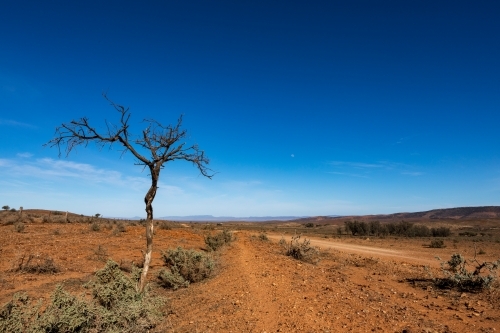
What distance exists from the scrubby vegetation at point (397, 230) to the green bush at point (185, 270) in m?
33.2

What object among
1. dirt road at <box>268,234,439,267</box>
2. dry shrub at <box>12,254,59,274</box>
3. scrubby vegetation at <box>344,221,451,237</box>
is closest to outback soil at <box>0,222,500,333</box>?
dry shrub at <box>12,254,59,274</box>

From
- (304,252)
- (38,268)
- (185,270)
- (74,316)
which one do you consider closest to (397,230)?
(304,252)

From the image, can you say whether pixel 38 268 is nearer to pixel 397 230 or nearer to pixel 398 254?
pixel 398 254

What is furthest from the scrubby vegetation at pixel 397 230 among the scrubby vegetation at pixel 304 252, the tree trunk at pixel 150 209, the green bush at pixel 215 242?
the tree trunk at pixel 150 209

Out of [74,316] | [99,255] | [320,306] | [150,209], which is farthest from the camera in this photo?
[99,255]

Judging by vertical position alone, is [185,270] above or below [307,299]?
above

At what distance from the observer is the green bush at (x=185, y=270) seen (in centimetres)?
987

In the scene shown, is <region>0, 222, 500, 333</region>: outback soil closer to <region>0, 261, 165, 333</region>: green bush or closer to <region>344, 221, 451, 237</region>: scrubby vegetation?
<region>0, 261, 165, 333</region>: green bush

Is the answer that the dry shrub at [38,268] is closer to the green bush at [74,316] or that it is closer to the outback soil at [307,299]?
the outback soil at [307,299]

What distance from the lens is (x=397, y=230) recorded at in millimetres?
39000

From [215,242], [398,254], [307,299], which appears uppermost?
[215,242]

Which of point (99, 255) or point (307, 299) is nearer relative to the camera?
point (307, 299)

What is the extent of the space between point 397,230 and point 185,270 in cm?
3558

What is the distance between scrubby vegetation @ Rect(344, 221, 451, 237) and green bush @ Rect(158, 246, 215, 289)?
33.2 meters
